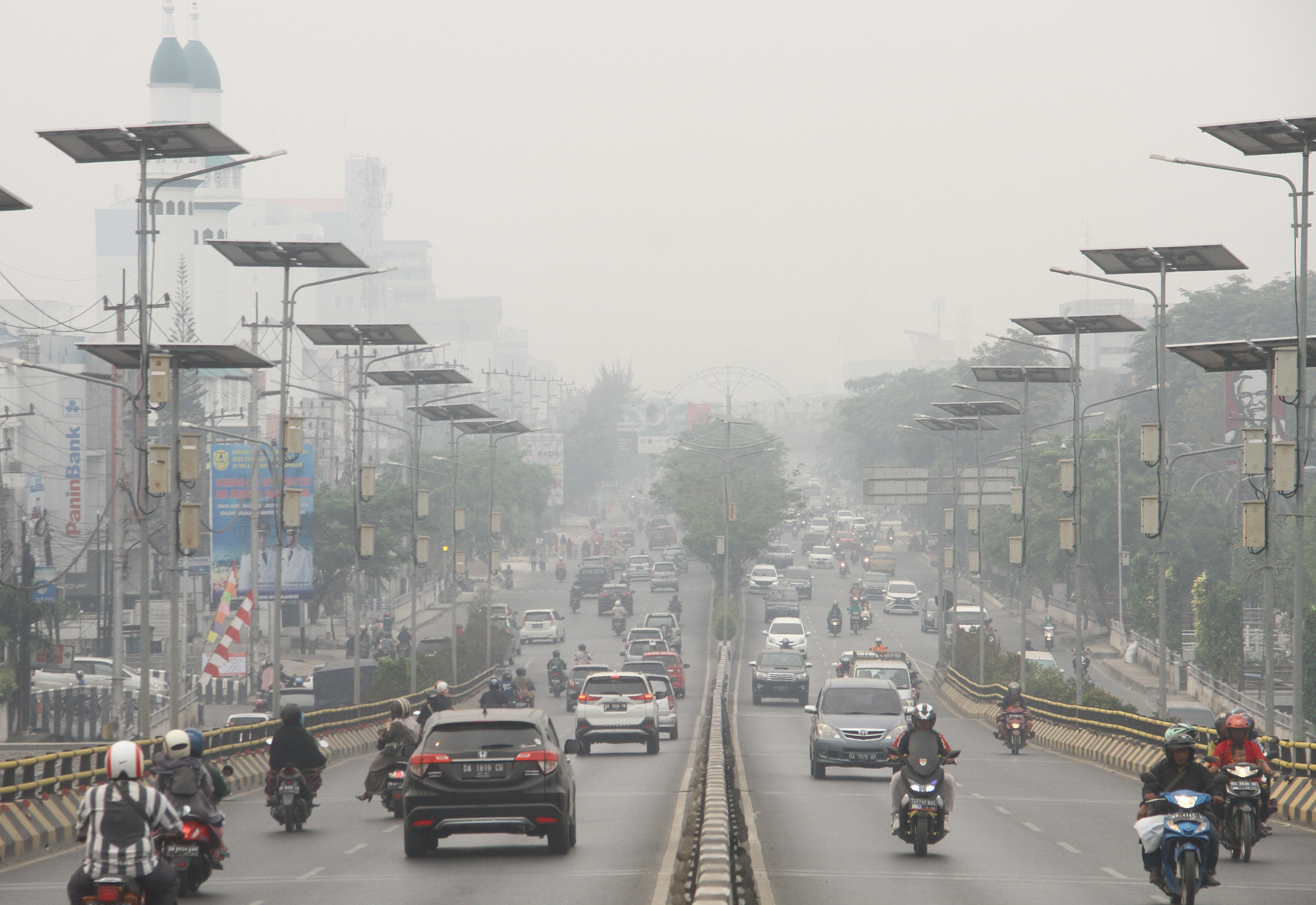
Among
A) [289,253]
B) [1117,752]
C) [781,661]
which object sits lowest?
[781,661]

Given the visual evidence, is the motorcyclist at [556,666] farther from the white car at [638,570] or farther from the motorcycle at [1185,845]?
the white car at [638,570]

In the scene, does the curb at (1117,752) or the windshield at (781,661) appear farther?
the windshield at (781,661)

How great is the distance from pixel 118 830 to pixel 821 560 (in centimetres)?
10932

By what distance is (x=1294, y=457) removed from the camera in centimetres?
2539

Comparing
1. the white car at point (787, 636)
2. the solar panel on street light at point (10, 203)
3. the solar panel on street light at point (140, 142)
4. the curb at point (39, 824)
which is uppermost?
the solar panel on street light at point (140, 142)

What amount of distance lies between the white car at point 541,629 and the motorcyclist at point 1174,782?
2538 inches

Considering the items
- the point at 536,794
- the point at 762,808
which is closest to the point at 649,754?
the point at 762,808

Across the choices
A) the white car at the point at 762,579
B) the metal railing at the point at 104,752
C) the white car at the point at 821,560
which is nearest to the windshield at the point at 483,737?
the metal railing at the point at 104,752

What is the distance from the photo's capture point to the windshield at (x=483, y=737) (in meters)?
15.9

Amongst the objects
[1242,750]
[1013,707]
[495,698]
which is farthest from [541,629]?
[1242,750]

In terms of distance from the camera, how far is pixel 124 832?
9.44m

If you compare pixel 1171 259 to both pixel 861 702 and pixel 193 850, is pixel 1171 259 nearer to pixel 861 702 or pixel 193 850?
pixel 861 702

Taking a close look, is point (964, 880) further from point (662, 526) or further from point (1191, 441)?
point (662, 526)

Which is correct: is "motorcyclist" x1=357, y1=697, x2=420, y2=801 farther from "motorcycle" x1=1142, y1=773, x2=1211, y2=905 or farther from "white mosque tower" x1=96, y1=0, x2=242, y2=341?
Result: "white mosque tower" x1=96, y1=0, x2=242, y2=341
